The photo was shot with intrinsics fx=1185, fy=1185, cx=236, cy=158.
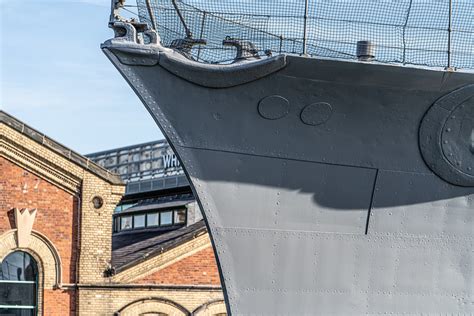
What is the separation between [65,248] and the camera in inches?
1026

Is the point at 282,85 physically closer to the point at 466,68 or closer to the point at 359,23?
the point at 359,23

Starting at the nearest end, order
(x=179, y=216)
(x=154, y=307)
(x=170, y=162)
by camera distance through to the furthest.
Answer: (x=154, y=307)
(x=179, y=216)
(x=170, y=162)

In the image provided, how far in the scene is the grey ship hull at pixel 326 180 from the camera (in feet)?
36.5

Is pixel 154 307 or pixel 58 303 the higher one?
pixel 58 303

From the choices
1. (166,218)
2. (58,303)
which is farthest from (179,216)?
(58,303)

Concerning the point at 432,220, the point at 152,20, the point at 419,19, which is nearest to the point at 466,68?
the point at 419,19

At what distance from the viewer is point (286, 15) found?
1113 centimetres

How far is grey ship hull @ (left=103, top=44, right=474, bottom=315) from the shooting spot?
11133 millimetres

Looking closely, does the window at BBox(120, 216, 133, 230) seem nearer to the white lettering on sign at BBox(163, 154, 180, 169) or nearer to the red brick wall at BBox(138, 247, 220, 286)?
the white lettering on sign at BBox(163, 154, 180, 169)

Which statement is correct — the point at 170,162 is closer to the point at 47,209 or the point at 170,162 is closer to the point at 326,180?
the point at 47,209

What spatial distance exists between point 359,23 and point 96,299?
16434 mm

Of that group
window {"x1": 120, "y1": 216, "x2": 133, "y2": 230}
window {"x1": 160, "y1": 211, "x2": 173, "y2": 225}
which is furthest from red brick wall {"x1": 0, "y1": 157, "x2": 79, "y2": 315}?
window {"x1": 120, "y1": 216, "x2": 133, "y2": 230}

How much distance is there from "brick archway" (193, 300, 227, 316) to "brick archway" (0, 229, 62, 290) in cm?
367

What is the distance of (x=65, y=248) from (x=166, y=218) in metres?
6.41
